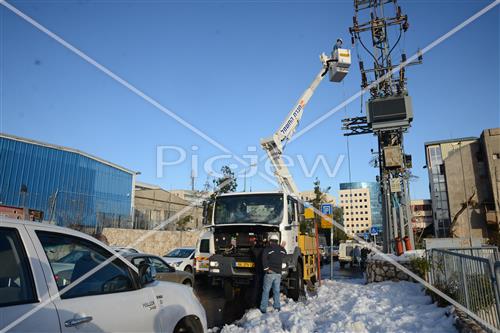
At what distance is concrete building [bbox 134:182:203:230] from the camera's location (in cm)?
2647

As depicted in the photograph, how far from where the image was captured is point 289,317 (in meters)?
7.45

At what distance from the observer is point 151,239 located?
25.4 metres

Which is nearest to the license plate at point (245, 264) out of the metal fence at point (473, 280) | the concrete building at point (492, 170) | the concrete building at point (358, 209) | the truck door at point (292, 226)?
the truck door at point (292, 226)

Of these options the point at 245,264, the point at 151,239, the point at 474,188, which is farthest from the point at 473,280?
the point at 474,188

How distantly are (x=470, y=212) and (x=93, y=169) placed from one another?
122ft

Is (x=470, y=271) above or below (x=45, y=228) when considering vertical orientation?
below

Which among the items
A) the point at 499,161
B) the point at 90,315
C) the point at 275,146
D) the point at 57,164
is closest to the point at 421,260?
the point at 275,146

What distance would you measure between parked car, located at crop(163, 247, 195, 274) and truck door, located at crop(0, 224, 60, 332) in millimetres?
11539

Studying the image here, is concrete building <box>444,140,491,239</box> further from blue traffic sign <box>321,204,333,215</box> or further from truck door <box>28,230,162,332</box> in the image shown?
truck door <box>28,230,162,332</box>

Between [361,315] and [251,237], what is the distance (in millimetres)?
3886

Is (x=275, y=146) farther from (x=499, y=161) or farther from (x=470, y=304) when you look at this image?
(x=499, y=161)

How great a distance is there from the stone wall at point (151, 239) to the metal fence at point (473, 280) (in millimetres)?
19244

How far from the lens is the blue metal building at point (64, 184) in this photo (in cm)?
2098

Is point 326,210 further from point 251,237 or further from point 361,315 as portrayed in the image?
point 361,315
